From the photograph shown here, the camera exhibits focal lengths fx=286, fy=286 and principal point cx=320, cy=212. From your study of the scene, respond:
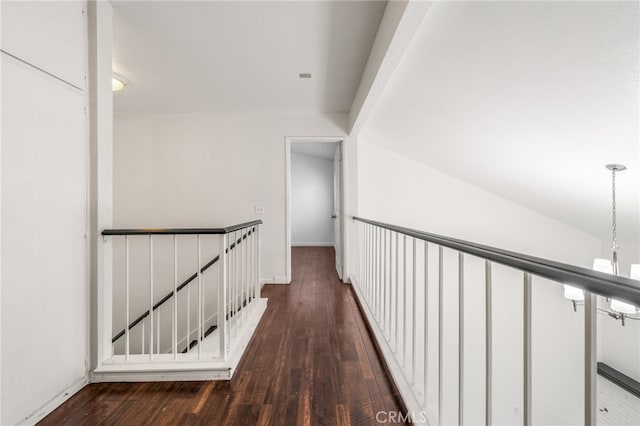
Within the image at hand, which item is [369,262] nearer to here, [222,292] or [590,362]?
[222,292]

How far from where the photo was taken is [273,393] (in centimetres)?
159

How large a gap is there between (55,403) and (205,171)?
299 cm

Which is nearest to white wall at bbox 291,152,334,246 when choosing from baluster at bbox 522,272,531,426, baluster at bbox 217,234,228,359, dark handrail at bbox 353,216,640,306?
baluster at bbox 217,234,228,359

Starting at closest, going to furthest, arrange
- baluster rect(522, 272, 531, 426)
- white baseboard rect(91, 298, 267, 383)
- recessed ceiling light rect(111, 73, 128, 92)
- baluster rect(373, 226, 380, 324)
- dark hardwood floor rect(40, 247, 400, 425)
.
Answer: baluster rect(522, 272, 531, 426), dark hardwood floor rect(40, 247, 400, 425), white baseboard rect(91, 298, 267, 383), baluster rect(373, 226, 380, 324), recessed ceiling light rect(111, 73, 128, 92)

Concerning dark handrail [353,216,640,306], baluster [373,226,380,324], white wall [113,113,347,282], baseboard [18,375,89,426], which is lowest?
baseboard [18,375,89,426]

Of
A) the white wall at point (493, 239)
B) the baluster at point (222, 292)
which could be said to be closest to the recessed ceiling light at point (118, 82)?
the baluster at point (222, 292)

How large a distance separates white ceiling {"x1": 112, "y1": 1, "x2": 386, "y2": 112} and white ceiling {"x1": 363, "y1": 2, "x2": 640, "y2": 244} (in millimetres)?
498

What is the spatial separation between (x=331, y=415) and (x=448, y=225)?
3.51 metres

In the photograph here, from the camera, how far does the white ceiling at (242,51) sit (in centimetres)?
195

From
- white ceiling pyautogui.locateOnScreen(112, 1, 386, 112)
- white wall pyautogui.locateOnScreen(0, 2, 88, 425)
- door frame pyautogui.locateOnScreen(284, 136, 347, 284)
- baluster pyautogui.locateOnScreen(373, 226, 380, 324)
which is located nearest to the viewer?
white wall pyautogui.locateOnScreen(0, 2, 88, 425)

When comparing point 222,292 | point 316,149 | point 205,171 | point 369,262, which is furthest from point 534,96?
point 316,149

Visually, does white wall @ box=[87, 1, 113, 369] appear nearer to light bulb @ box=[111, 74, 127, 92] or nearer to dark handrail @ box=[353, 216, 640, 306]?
light bulb @ box=[111, 74, 127, 92]

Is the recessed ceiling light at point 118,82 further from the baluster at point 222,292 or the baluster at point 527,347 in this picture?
the baluster at point 527,347

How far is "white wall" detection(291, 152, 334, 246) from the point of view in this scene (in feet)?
26.3
